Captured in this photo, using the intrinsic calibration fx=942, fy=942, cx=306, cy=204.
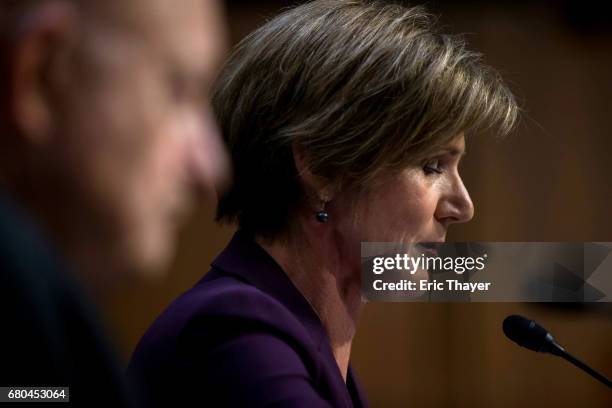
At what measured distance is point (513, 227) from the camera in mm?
2268

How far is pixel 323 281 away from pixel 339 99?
248 mm

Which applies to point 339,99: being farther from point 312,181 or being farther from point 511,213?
point 511,213

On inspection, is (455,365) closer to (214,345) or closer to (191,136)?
(214,345)

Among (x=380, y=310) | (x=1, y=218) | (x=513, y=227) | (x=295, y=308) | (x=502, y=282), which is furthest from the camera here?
(x=380, y=310)

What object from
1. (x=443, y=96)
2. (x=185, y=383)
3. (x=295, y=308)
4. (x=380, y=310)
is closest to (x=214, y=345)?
(x=185, y=383)

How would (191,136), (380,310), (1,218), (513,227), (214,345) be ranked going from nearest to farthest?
(1,218), (191,136), (214,345), (513,227), (380,310)

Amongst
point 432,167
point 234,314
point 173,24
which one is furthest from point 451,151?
point 173,24

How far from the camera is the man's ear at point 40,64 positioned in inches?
16.2

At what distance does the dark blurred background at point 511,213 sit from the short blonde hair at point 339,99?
0.87 meters

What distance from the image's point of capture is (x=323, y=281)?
4.21ft

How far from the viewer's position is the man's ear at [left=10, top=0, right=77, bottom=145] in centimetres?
41

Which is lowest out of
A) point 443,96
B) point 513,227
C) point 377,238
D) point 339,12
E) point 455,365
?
point 455,365

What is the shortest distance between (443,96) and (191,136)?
82cm

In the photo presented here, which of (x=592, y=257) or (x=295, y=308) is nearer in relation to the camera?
(x=295, y=308)
